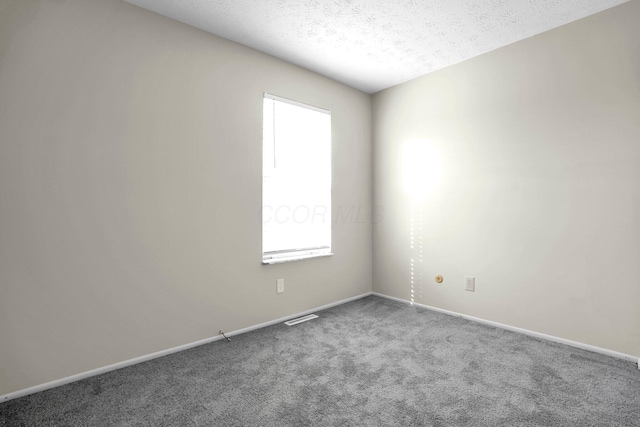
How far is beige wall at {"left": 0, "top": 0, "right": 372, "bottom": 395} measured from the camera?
1794 millimetres

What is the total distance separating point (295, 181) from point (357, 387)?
6.34 feet

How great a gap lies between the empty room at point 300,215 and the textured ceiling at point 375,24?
0.02 metres

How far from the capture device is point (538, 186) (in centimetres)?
258

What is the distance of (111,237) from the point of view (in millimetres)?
2064

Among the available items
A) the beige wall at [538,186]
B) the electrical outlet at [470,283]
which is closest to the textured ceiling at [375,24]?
the beige wall at [538,186]

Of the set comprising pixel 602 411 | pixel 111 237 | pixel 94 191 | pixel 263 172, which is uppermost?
pixel 263 172

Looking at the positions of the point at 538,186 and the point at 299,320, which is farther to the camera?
the point at 299,320

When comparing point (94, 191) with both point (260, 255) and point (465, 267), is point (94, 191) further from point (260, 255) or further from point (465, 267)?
point (465, 267)

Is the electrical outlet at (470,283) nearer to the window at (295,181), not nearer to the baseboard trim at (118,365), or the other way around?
the window at (295,181)

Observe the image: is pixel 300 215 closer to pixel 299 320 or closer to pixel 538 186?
pixel 299 320

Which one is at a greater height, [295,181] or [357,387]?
[295,181]

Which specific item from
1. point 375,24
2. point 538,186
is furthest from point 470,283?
point 375,24

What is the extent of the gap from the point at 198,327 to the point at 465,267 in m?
2.47

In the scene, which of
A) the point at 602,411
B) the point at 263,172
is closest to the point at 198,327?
the point at 263,172
